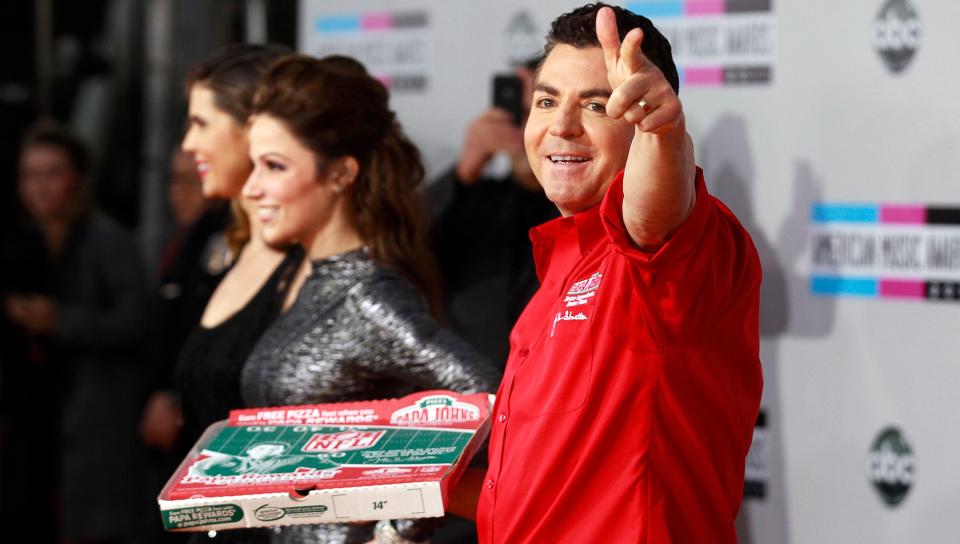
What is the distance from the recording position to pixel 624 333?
1.45m

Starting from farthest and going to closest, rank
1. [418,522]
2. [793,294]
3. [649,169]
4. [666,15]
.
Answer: [666,15] < [793,294] < [418,522] < [649,169]

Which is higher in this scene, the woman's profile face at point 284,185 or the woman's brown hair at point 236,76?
the woman's brown hair at point 236,76

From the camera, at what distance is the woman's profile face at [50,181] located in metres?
4.19

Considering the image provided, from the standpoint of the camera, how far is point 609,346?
1473 millimetres

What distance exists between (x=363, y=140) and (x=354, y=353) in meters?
0.46

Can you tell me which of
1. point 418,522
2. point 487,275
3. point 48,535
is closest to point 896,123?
point 487,275

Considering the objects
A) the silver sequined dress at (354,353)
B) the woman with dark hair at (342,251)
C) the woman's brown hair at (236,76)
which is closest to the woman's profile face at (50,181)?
the woman's brown hair at (236,76)

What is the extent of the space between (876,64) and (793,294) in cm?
48

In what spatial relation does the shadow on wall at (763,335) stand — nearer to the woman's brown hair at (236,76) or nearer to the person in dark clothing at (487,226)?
the person in dark clothing at (487,226)

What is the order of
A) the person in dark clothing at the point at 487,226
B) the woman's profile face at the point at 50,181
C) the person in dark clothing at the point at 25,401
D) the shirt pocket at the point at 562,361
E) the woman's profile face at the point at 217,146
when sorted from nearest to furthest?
the shirt pocket at the point at 562,361 < the woman's profile face at the point at 217,146 < the person in dark clothing at the point at 487,226 < the person in dark clothing at the point at 25,401 < the woman's profile face at the point at 50,181

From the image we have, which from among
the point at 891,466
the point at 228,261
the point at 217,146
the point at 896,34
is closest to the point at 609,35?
the point at 896,34

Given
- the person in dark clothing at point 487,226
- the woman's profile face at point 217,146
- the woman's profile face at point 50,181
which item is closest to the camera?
the woman's profile face at point 217,146

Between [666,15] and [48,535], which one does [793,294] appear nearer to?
[666,15]

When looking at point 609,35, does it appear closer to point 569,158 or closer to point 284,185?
point 569,158
